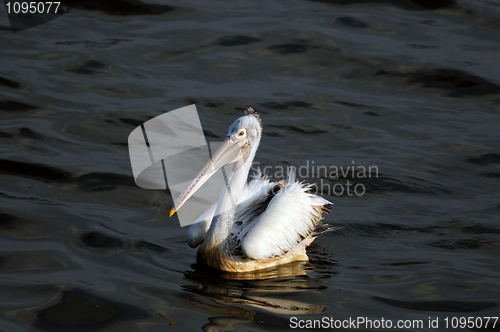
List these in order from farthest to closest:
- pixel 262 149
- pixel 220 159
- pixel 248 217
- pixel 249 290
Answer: pixel 262 149 < pixel 248 217 < pixel 220 159 < pixel 249 290

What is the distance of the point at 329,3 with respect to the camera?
33.3 ft

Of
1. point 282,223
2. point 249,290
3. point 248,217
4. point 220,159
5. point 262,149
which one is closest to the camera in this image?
point 249,290

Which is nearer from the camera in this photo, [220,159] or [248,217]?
[220,159]

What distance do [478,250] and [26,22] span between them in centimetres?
716

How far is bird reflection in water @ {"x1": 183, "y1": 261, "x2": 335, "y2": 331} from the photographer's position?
3.64 m

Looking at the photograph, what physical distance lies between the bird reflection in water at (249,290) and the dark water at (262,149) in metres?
0.02

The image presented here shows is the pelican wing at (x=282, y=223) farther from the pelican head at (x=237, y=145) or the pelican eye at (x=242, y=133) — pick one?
the pelican eye at (x=242, y=133)

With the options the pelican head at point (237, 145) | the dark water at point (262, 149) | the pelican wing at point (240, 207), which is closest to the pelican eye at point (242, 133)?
the pelican head at point (237, 145)

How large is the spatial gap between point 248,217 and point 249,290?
0.88 metres

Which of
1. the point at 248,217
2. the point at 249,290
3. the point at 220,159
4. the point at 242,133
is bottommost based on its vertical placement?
the point at 249,290

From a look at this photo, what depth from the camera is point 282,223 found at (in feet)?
15.0

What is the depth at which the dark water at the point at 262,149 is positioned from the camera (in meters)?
3.86

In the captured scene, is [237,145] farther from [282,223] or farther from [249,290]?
[249,290]

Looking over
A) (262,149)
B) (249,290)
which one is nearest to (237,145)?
(249,290)
